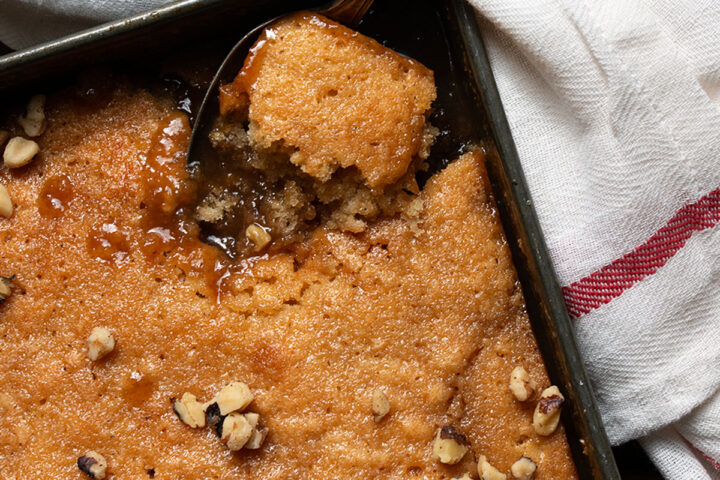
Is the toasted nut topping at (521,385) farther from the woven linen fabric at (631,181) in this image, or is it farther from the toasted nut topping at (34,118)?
the toasted nut topping at (34,118)

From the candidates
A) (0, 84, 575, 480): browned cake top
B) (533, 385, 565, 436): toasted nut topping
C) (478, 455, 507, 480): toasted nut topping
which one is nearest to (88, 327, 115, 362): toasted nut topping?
(0, 84, 575, 480): browned cake top

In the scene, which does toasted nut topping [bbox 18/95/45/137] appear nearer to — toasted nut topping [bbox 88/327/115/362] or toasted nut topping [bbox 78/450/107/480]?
toasted nut topping [bbox 88/327/115/362]

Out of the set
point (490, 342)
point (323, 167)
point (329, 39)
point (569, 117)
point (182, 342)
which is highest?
point (569, 117)

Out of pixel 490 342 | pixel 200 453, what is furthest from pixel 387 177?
pixel 200 453

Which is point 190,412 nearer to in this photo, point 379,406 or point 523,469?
point 379,406

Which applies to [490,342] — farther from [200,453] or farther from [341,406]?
[200,453]

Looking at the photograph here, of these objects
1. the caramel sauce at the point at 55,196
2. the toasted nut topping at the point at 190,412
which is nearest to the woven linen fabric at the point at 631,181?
the toasted nut topping at the point at 190,412
